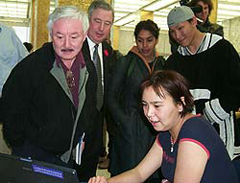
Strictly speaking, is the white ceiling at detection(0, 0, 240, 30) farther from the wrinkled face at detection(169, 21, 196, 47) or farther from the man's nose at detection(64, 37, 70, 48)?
the man's nose at detection(64, 37, 70, 48)

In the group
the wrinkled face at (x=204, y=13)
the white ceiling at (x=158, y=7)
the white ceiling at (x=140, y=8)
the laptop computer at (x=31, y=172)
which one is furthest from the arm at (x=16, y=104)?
the white ceiling at (x=158, y=7)

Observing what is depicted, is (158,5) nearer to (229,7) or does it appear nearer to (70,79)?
(229,7)

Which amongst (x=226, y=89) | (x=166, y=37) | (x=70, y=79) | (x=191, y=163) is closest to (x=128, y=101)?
(x=226, y=89)

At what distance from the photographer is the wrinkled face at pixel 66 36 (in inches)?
64.8

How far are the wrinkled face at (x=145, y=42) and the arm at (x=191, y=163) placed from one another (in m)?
1.13

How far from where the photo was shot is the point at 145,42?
247 centimetres

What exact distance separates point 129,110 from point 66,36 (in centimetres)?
89

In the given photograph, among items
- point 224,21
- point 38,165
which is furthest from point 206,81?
point 224,21

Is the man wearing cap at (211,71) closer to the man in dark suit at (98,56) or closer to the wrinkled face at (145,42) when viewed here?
the wrinkled face at (145,42)

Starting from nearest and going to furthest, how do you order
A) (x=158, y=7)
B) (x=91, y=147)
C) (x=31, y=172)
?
(x=31, y=172), (x=91, y=147), (x=158, y=7)

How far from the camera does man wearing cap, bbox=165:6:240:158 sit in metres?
2.08

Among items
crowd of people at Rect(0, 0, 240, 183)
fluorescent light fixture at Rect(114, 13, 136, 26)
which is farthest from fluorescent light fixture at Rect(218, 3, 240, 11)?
crowd of people at Rect(0, 0, 240, 183)

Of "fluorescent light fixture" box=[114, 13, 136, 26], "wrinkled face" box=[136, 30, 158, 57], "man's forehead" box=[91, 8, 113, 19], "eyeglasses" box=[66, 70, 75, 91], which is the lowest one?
"eyeglasses" box=[66, 70, 75, 91]

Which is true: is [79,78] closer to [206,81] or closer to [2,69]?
[206,81]
